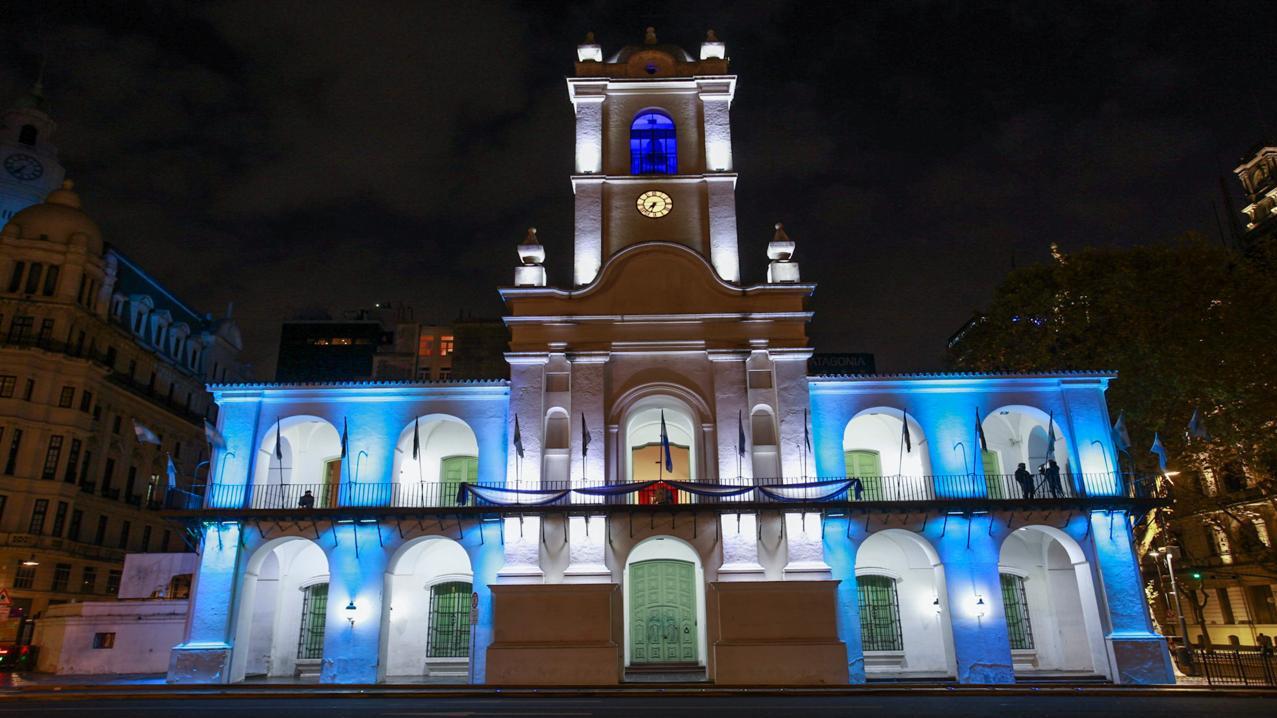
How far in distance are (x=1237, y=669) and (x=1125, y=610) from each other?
451 cm

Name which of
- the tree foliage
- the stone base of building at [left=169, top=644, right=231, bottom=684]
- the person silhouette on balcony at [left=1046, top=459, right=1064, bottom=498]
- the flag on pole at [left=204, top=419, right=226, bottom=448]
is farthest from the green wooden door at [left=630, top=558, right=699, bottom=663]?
the tree foliage

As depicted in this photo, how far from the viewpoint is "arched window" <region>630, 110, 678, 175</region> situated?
28.8 m

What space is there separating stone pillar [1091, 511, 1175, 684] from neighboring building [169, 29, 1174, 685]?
0.06m

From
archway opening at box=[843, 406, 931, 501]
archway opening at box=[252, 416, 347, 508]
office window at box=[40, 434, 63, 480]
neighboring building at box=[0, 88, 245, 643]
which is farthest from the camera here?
office window at box=[40, 434, 63, 480]

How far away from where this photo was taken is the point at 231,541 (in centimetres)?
2433

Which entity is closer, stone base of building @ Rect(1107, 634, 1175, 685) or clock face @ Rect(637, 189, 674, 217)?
stone base of building @ Rect(1107, 634, 1175, 685)

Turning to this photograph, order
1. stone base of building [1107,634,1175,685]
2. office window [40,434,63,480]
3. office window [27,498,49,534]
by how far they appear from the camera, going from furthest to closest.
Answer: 1. office window [40,434,63,480]
2. office window [27,498,49,534]
3. stone base of building [1107,634,1175,685]

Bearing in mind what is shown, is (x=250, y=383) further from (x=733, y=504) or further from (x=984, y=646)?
(x=984, y=646)

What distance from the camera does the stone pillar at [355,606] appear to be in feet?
76.7

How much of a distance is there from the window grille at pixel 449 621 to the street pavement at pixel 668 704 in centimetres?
561

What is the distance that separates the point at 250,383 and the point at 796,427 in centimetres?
1664

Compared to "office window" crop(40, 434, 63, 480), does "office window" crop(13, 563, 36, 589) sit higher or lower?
lower

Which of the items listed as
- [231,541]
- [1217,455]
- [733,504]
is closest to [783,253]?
[733,504]

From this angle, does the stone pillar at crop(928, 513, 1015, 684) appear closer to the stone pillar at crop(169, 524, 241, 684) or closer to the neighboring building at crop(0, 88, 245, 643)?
the stone pillar at crop(169, 524, 241, 684)
